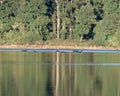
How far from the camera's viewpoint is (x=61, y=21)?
92.8m

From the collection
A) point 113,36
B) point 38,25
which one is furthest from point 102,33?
point 38,25

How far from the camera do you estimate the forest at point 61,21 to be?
3487 inches

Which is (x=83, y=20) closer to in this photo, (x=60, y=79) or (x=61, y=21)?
(x=61, y=21)

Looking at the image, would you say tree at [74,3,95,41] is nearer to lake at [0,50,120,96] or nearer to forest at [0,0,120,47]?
forest at [0,0,120,47]

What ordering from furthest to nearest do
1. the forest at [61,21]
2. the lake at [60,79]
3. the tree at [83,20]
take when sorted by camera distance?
the forest at [61,21]
the tree at [83,20]
the lake at [60,79]

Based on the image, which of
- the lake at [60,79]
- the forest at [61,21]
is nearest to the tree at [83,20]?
the forest at [61,21]

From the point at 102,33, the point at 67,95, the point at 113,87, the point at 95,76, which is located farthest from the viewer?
the point at 102,33

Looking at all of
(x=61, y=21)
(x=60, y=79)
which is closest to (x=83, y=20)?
(x=61, y=21)

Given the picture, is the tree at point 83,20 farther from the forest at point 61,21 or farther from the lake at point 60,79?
the lake at point 60,79

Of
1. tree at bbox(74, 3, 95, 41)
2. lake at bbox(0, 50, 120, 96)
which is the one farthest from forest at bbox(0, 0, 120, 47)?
lake at bbox(0, 50, 120, 96)

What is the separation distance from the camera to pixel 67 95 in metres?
32.5

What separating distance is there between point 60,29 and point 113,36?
26.6 ft

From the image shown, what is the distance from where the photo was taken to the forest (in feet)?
291

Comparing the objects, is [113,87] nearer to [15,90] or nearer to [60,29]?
[15,90]
